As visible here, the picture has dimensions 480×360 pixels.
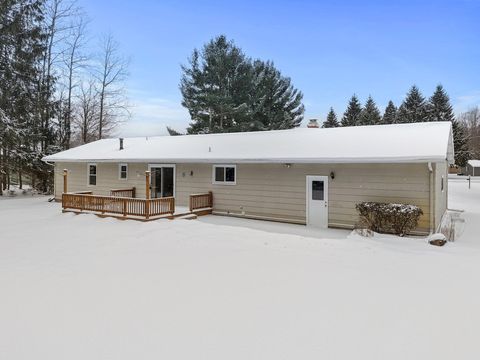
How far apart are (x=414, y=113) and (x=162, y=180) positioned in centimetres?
3806

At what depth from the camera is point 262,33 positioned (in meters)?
20.8

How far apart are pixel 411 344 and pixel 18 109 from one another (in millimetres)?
23287

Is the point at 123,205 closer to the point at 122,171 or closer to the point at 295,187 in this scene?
the point at 122,171

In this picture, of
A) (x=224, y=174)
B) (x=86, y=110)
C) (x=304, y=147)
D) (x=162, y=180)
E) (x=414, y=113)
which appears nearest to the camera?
(x=304, y=147)

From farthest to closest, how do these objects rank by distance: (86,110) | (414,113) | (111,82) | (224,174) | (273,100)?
1. (414,113)
2. (273,100)
3. (86,110)
4. (111,82)
5. (224,174)

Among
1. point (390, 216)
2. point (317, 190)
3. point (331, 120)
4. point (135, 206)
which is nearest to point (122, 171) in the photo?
point (135, 206)

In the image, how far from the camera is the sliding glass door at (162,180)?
14.4 meters

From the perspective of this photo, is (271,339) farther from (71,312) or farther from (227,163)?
(227,163)

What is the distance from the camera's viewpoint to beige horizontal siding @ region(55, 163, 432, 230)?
31.5 feet

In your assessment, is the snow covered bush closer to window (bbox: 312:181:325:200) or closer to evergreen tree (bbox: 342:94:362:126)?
window (bbox: 312:181:325:200)

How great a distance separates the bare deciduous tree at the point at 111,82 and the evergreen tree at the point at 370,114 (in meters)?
28.0

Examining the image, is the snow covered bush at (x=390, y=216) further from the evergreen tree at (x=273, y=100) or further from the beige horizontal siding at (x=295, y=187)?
the evergreen tree at (x=273, y=100)

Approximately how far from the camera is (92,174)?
16781 mm

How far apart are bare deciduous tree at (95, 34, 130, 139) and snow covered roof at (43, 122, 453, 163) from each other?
12709 mm
